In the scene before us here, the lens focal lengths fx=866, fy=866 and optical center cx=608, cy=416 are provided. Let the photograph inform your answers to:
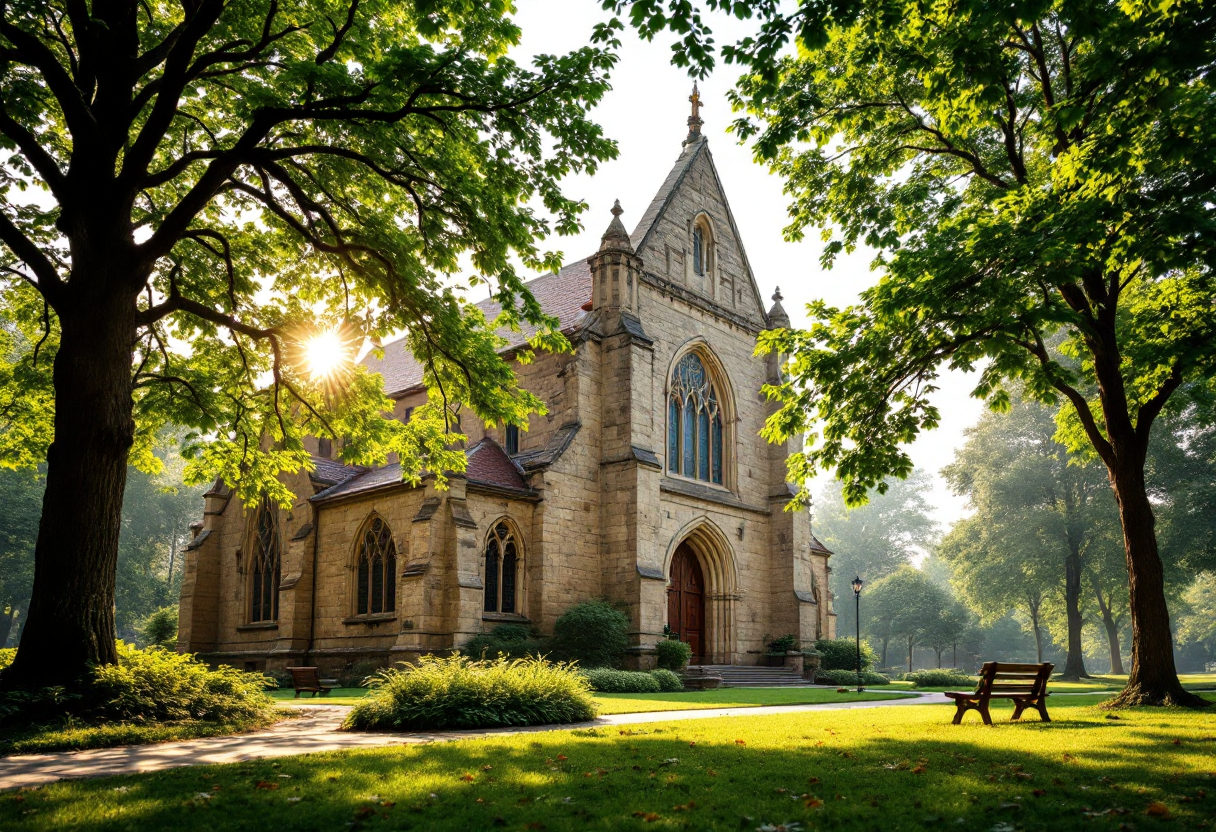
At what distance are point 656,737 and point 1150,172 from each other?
33.8ft

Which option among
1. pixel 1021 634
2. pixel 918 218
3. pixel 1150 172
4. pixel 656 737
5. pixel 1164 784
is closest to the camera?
pixel 1164 784

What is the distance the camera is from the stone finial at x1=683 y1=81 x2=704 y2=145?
31.2 metres

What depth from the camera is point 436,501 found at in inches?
878

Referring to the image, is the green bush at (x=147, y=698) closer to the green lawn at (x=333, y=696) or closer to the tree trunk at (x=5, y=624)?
the green lawn at (x=333, y=696)

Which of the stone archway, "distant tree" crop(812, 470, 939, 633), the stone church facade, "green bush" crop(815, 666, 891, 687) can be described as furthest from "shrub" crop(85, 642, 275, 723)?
"distant tree" crop(812, 470, 939, 633)

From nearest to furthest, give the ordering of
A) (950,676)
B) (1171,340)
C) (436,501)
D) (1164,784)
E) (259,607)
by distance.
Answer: (1164,784) < (1171,340) < (436,501) < (259,607) < (950,676)

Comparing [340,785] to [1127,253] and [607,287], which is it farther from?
[607,287]

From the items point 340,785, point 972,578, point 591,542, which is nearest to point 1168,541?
point 972,578

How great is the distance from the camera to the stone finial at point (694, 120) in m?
31.2

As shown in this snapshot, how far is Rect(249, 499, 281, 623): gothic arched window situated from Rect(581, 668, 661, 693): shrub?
43.8 feet

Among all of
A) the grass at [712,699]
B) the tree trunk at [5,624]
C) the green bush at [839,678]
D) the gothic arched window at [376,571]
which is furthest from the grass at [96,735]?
the tree trunk at [5,624]

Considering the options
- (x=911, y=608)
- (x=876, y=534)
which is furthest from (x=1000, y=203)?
(x=876, y=534)

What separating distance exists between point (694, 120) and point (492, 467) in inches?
614

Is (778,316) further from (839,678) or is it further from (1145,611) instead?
(1145,611)
